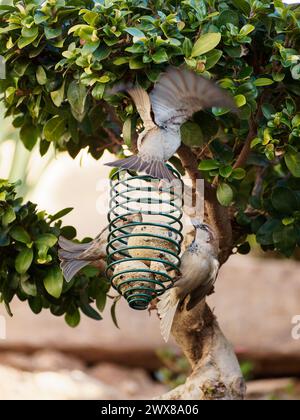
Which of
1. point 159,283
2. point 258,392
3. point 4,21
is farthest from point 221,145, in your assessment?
point 258,392

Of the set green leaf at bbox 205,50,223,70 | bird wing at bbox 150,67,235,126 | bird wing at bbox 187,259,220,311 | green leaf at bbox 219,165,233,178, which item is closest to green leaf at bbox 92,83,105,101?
bird wing at bbox 150,67,235,126

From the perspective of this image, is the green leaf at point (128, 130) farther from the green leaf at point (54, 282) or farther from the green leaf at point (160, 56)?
the green leaf at point (54, 282)

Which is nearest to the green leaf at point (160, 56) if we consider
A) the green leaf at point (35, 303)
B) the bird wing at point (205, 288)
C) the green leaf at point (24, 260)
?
the bird wing at point (205, 288)

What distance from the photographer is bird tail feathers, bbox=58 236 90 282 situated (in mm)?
1853

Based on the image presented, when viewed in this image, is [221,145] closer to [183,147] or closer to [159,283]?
[183,147]

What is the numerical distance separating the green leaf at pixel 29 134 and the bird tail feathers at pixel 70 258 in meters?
0.47

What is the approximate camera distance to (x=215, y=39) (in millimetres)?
1766

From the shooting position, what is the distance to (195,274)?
1.79 m

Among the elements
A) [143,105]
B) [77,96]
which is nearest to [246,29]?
[143,105]

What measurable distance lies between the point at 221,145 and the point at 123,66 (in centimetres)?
34

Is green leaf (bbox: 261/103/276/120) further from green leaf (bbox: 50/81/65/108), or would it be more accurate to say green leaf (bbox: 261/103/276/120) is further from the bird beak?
green leaf (bbox: 50/81/65/108)

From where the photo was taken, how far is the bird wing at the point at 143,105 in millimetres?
1780

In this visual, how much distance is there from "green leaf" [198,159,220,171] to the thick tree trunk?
0.34 m

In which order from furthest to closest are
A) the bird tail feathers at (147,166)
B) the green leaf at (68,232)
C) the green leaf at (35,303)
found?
1. the green leaf at (68,232)
2. the green leaf at (35,303)
3. the bird tail feathers at (147,166)
